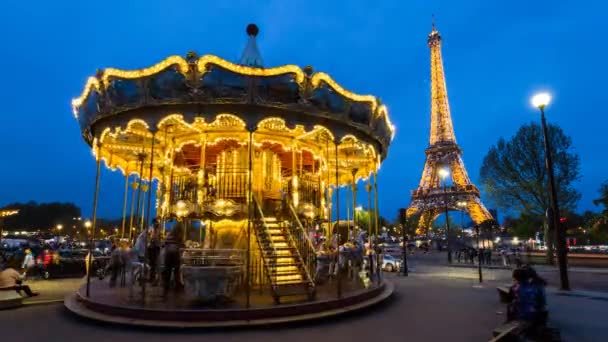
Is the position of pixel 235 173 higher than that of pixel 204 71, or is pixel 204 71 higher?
pixel 204 71

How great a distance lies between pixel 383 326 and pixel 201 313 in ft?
12.5

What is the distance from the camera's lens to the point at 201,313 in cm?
738

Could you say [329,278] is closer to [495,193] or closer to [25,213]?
[495,193]

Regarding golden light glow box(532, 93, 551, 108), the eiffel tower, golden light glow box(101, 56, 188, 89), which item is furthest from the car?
the eiffel tower

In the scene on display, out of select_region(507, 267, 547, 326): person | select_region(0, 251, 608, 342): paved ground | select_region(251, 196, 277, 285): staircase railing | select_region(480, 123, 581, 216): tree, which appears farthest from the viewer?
select_region(480, 123, 581, 216): tree

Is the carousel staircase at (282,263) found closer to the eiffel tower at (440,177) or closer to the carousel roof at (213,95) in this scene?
the carousel roof at (213,95)

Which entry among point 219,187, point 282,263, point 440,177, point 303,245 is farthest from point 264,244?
point 440,177

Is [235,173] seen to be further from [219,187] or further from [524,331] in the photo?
[524,331]

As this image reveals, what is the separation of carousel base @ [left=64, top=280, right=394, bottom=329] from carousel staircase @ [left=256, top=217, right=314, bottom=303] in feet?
1.87

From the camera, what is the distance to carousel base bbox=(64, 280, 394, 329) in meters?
7.28

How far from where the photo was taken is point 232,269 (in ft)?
27.6

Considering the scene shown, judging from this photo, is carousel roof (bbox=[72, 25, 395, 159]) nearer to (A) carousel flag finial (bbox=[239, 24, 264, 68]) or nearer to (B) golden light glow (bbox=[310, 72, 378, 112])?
(B) golden light glow (bbox=[310, 72, 378, 112])

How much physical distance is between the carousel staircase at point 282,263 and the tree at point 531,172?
2340cm

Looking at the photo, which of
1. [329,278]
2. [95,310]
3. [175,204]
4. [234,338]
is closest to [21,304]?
[95,310]
